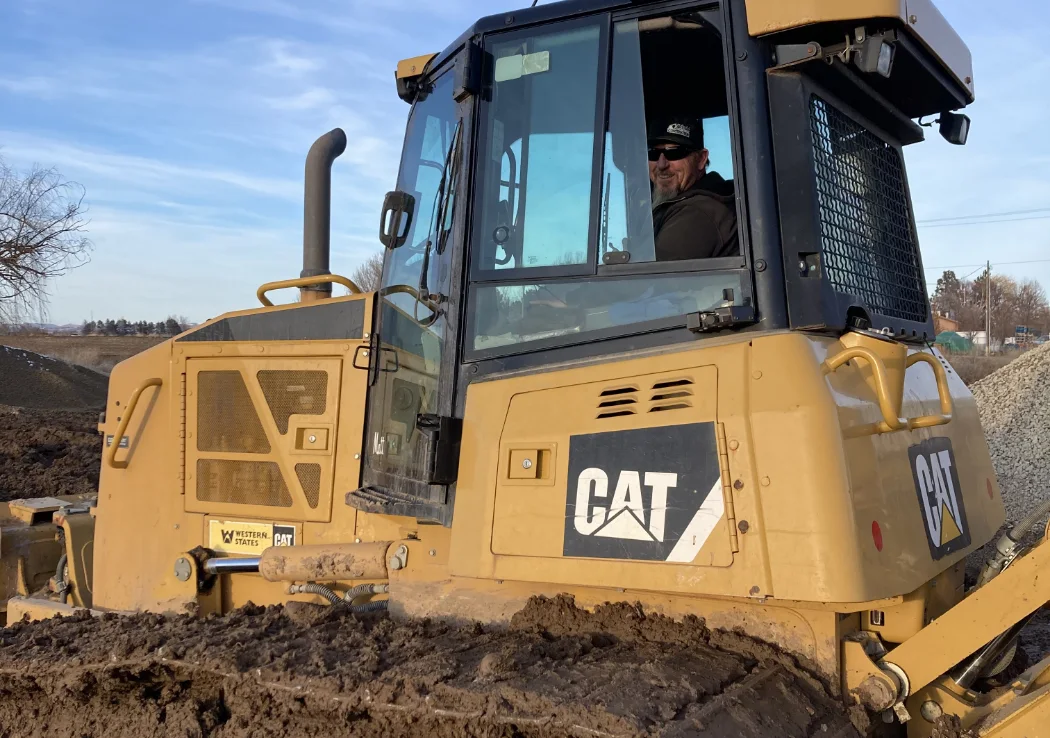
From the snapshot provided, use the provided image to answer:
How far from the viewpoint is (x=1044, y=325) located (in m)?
58.2

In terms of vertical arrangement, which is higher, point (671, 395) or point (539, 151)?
point (539, 151)

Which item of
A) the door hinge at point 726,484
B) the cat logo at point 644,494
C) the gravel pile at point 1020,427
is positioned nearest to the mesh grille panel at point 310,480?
the cat logo at point 644,494

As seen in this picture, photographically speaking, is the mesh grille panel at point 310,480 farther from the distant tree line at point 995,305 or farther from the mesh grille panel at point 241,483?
the distant tree line at point 995,305

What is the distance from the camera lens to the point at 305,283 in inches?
165

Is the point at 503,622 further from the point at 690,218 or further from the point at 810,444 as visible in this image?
the point at 690,218

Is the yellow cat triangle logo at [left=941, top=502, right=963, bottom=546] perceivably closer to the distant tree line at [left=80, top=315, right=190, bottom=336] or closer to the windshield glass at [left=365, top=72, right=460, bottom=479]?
the windshield glass at [left=365, top=72, right=460, bottom=479]

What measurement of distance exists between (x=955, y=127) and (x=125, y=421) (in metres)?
3.87

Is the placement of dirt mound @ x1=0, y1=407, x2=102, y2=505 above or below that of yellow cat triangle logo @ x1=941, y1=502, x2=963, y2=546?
above

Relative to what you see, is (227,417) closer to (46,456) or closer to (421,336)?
(421,336)

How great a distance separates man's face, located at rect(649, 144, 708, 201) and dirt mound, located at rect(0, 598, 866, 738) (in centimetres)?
153

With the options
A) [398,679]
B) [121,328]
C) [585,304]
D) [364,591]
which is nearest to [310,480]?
[364,591]

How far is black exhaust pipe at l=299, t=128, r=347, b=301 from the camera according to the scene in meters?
4.31

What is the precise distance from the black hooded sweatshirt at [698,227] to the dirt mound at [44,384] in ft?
60.7

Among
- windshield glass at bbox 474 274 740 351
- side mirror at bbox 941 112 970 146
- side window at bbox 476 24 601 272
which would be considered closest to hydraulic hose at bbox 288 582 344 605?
windshield glass at bbox 474 274 740 351
